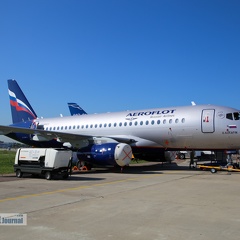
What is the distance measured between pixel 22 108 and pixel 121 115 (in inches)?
478

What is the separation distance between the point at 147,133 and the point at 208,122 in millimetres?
4086

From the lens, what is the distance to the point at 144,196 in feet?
32.9

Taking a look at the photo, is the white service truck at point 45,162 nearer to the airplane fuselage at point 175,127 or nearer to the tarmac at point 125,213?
the tarmac at point 125,213

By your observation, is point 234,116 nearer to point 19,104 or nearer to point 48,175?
point 48,175

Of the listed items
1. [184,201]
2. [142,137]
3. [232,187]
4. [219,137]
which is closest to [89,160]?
[142,137]

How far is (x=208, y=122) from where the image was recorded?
61.7 ft

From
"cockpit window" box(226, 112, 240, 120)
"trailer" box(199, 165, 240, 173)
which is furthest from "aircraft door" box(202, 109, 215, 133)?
"trailer" box(199, 165, 240, 173)

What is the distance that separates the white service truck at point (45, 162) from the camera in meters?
15.2

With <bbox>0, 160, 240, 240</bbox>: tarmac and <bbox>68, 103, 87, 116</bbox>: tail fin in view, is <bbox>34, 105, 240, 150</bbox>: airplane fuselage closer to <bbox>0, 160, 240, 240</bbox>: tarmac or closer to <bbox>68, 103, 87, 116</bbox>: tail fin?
<bbox>0, 160, 240, 240</bbox>: tarmac

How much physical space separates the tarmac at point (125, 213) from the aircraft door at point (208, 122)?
7.44m

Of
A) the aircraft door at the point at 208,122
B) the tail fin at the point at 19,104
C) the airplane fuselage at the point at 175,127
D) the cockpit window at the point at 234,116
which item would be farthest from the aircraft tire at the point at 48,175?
the tail fin at the point at 19,104

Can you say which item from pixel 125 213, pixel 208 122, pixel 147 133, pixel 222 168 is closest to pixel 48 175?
pixel 147 133

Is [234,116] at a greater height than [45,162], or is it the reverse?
[234,116]

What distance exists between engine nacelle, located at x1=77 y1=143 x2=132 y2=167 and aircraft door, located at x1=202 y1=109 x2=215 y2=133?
15.2 feet
